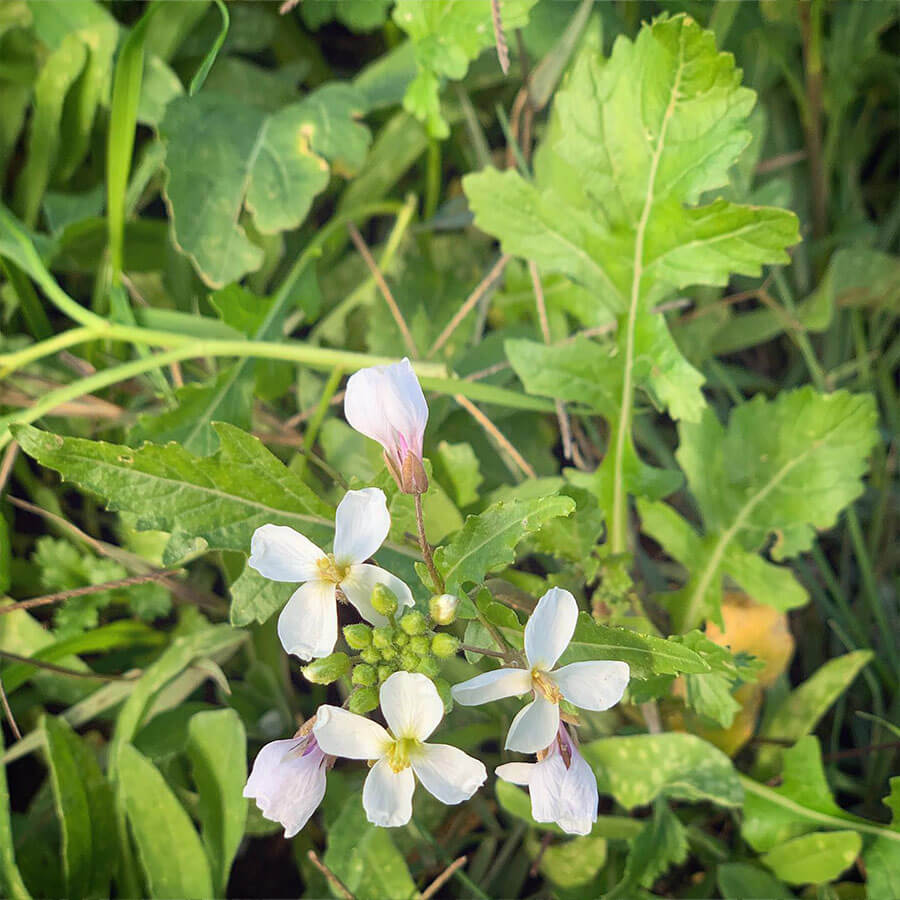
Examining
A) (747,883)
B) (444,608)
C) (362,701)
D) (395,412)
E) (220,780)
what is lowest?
(747,883)

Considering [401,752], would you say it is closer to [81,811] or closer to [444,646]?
[444,646]

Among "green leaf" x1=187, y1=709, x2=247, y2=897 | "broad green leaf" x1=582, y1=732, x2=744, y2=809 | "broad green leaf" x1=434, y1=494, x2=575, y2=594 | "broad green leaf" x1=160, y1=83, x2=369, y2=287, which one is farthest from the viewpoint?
"broad green leaf" x1=160, y1=83, x2=369, y2=287

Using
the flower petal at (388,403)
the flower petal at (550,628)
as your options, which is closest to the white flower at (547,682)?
the flower petal at (550,628)

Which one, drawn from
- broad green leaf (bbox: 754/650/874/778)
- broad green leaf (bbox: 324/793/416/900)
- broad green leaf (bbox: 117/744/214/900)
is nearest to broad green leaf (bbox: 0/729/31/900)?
broad green leaf (bbox: 117/744/214/900)

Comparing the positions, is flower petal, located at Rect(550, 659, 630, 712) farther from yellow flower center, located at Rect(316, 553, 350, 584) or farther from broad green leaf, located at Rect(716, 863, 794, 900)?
broad green leaf, located at Rect(716, 863, 794, 900)

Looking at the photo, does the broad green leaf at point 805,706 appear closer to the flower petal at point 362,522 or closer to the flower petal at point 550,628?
the flower petal at point 550,628

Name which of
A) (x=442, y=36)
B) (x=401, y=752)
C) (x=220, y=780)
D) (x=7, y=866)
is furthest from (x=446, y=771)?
(x=442, y=36)
